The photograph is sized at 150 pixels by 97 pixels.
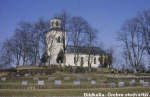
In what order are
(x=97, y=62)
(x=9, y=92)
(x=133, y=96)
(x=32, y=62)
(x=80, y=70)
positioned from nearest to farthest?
1. (x=133, y=96)
2. (x=9, y=92)
3. (x=80, y=70)
4. (x=32, y=62)
5. (x=97, y=62)

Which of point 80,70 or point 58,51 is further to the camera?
point 58,51

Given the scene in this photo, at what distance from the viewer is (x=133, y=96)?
14.7 meters

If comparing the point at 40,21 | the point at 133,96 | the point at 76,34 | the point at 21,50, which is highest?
the point at 40,21

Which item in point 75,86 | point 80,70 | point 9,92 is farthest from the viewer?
point 80,70

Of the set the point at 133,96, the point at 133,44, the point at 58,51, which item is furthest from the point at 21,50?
the point at 133,96

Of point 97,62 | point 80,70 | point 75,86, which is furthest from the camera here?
point 97,62

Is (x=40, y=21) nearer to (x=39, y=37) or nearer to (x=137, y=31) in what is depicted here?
(x=39, y=37)

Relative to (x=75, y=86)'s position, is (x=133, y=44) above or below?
Result: above

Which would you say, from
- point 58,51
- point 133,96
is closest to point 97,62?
point 58,51

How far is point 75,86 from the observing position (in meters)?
19.7

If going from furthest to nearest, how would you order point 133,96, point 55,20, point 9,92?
point 55,20, point 9,92, point 133,96

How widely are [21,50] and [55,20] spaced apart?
1569 cm

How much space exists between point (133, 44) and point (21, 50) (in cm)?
2856

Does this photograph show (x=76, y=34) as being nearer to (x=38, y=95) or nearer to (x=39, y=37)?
(x=39, y=37)
